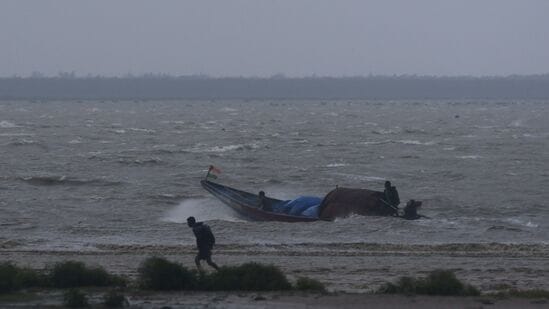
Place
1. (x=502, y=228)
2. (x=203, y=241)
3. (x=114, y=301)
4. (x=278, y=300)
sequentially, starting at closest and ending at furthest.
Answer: (x=114, y=301) < (x=278, y=300) < (x=203, y=241) < (x=502, y=228)

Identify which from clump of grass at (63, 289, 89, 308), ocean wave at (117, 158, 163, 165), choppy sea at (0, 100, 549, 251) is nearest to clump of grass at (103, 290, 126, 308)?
clump of grass at (63, 289, 89, 308)

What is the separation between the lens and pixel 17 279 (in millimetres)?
14203

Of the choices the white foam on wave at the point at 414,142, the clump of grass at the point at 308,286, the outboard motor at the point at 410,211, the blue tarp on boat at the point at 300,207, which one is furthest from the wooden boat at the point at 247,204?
the white foam on wave at the point at 414,142

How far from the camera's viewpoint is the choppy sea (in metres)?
23.9

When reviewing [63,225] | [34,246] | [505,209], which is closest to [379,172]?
[505,209]

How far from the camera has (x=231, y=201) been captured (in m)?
27.9

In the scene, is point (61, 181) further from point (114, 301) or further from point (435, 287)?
point (435, 287)

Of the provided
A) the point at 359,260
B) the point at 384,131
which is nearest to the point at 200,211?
the point at 359,260

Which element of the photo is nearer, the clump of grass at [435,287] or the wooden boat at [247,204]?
the clump of grass at [435,287]

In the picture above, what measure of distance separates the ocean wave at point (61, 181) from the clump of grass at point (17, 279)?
69.9 ft

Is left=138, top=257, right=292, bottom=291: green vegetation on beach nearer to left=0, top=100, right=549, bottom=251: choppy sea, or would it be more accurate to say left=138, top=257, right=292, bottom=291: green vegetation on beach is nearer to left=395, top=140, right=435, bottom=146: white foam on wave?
left=0, top=100, right=549, bottom=251: choppy sea

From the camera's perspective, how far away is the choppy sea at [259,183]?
23906 mm

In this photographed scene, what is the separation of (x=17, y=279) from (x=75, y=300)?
5.07 ft

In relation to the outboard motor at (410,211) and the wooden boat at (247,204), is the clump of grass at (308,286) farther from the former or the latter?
the outboard motor at (410,211)
